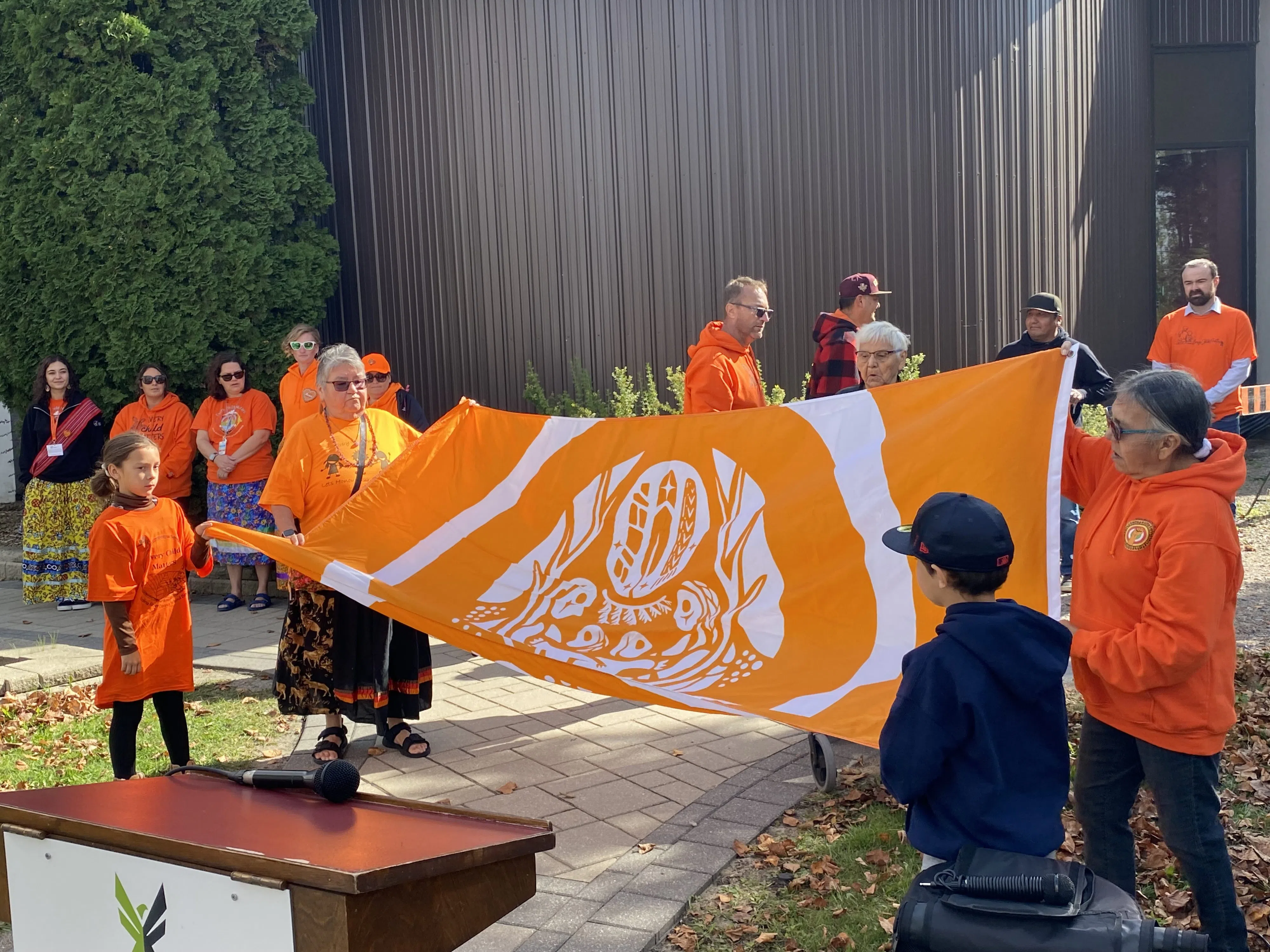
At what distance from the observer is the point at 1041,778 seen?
2779 millimetres

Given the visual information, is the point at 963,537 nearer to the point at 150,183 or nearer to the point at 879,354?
the point at 879,354

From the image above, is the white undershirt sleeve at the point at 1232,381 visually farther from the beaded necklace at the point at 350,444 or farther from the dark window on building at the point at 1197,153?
the beaded necklace at the point at 350,444

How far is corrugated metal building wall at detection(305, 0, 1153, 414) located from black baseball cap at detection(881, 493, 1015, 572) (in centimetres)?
842

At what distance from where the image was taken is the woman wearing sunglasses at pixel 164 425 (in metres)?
10.1

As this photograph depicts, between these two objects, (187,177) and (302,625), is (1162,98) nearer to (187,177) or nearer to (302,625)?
(187,177)

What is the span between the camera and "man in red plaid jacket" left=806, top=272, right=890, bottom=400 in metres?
6.79

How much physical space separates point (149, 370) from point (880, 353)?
670cm

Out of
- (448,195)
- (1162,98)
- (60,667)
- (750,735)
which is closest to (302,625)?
(750,735)

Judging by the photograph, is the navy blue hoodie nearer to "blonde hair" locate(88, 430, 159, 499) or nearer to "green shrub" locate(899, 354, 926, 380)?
"blonde hair" locate(88, 430, 159, 499)

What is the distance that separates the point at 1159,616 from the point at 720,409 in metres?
3.89

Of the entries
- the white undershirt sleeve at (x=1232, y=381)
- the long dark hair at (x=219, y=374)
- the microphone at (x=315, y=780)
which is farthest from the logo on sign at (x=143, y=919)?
the white undershirt sleeve at (x=1232, y=381)

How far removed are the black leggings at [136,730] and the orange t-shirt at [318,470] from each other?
1.00m

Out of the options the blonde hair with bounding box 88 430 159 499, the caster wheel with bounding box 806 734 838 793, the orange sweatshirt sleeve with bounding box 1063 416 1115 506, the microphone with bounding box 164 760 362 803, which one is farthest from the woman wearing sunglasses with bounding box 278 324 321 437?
the microphone with bounding box 164 760 362 803

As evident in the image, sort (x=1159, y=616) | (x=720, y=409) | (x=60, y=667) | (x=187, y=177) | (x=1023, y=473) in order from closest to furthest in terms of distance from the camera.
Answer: (x=1159, y=616)
(x=1023, y=473)
(x=720, y=409)
(x=60, y=667)
(x=187, y=177)
